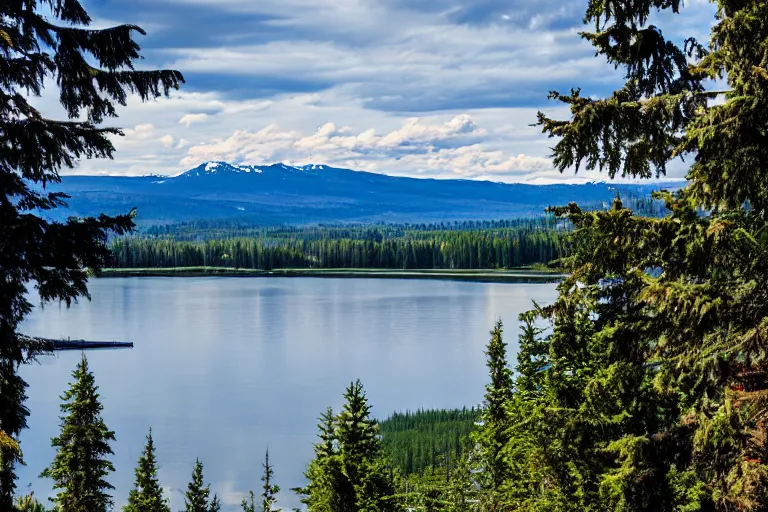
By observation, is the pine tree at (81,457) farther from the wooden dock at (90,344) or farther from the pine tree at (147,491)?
the wooden dock at (90,344)

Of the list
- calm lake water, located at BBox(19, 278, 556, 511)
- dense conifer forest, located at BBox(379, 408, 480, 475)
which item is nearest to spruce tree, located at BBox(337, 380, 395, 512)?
dense conifer forest, located at BBox(379, 408, 480, 475)

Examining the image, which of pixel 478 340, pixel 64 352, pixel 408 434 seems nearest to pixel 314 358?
pixel 478 340

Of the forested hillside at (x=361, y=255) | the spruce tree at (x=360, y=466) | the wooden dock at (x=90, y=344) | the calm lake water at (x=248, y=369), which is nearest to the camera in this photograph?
the spruce tree at (x=360, y=466)

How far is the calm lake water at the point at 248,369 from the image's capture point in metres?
38.1

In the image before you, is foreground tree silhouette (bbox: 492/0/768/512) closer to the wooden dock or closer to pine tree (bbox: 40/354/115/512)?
pine tree (bbox: 40/354/115/512)

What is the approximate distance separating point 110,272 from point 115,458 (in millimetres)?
132045

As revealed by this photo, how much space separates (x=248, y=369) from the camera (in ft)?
195

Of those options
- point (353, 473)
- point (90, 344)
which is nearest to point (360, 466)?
point (353, 473)

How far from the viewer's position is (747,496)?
478cm

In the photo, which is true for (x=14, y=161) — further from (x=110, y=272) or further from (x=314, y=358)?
(x=110, y=272)

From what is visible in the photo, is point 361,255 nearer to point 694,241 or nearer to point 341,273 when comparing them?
point 341,273

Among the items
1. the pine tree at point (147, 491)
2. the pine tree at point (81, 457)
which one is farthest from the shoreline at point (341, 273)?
the pine tree at point (81, 457)

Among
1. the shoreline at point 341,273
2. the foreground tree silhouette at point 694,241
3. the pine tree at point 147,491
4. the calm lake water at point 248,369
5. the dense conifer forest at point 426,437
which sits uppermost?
the foreground tree silhouette at point 694,241

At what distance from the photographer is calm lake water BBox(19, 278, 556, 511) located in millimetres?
38062
